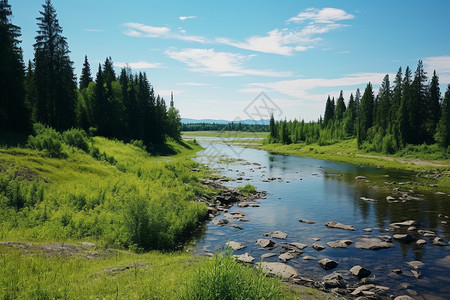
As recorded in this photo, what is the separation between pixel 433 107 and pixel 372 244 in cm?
7504

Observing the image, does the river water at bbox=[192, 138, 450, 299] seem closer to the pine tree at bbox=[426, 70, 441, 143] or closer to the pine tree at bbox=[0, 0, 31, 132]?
the pine tree at bbox=[0, 0, 31, 132]

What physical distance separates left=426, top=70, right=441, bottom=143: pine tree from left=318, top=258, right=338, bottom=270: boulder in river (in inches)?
2762

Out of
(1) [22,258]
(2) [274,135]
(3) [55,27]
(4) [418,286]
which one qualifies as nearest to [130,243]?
(1) [22,258]

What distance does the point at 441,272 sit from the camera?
13461 millimetres

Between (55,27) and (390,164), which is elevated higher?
(55,27)

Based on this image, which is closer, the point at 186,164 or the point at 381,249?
the point at 381,249

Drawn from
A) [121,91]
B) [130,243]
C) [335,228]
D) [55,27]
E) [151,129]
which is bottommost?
[335,228]

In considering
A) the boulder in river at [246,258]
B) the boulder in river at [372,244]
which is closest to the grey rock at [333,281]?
the boulder in river at [246,258]

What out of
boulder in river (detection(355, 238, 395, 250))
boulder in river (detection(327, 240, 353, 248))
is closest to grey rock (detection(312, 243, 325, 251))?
boulder in river (detection(327, 240, 353, 248))

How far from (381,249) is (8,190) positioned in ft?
77.7

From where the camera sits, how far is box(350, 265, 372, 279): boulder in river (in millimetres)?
13084

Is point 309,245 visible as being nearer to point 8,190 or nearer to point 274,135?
point 8,190

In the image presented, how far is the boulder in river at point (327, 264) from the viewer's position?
13.9 meters

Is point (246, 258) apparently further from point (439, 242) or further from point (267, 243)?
point (439, 242)
